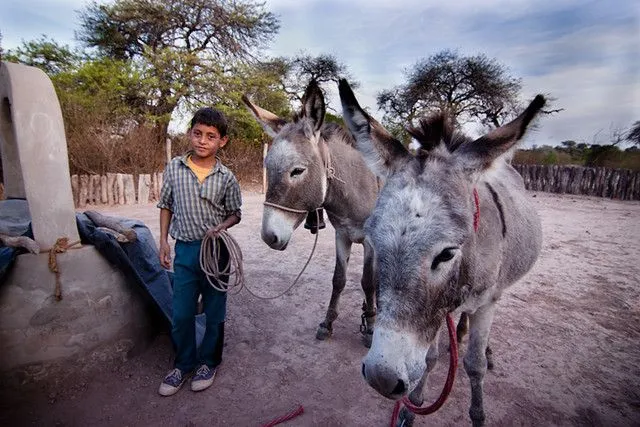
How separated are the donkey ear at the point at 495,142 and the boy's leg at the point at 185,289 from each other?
83.0 inches

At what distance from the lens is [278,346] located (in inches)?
133

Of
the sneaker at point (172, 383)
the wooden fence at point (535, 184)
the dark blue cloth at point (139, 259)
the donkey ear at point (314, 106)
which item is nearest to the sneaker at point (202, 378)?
the sneaker at point (172, 383)

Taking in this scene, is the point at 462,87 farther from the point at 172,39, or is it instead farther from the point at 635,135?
the point at 172,39

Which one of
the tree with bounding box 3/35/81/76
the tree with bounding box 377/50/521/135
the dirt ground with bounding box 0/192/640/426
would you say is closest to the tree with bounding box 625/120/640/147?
the tree with bounding box 377/50/521/135

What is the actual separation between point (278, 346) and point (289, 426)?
3.44 feet

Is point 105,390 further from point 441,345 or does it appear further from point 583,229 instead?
point 583,229

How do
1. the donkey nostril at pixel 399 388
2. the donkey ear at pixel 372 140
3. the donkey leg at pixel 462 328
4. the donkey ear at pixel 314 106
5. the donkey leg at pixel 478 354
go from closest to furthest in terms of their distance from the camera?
the donkey nostril at pixel 399 388 < the donkey ear at pixel 372 140 < the donkey leg at pixel 478 354 < the donkey ear at pixel 314 106 < the donkey leg at pixel 462 328

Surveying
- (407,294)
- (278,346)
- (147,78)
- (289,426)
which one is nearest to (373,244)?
(407,294)

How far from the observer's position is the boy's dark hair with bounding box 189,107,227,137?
2.50 m

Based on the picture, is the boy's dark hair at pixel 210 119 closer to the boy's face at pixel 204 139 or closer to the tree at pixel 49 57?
the boy's face at pixel 204 139

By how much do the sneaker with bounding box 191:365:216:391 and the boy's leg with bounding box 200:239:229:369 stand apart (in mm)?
44

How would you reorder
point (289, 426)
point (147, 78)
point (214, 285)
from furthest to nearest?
point (147, 78)
point (214, 285)
point (289, 426)

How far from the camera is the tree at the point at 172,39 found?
53.2 ft

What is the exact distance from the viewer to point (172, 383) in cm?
267
